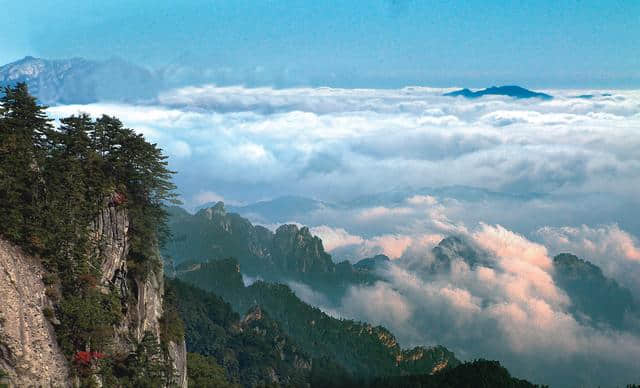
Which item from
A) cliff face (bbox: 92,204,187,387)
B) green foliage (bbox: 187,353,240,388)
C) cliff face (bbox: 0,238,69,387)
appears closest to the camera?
cliff face (bbox: 0,238,69,387)

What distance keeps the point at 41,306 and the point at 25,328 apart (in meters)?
3.14

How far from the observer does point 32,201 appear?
54.2 metres

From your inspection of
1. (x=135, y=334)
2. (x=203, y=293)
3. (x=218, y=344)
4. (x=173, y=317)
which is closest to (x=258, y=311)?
(x=203, y=293)

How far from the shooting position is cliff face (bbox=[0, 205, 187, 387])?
44.5 meters

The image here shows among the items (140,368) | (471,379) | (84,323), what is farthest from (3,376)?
(471,379)

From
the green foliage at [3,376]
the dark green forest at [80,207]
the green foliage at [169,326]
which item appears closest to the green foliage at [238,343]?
the green foliage at [169,326]

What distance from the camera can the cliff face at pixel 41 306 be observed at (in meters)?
44.5

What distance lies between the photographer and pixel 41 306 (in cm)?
4891

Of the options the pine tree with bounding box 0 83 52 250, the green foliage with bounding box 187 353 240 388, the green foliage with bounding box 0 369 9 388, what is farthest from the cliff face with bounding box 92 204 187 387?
the green foliage with bounding box 187 353 240 388

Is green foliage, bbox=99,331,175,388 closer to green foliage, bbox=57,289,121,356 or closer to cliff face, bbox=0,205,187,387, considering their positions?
cliff face, bbox=0,205,187,387

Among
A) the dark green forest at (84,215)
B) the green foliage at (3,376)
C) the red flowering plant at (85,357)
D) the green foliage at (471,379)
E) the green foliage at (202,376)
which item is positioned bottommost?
the green foliage at (471,379)

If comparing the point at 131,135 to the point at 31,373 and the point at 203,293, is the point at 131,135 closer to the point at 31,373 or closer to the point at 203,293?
the point at 31,373

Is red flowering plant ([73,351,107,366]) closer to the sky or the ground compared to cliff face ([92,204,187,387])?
closer to the ground

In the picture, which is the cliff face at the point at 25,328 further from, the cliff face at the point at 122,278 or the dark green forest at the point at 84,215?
the cliff face at the point at 122,278
